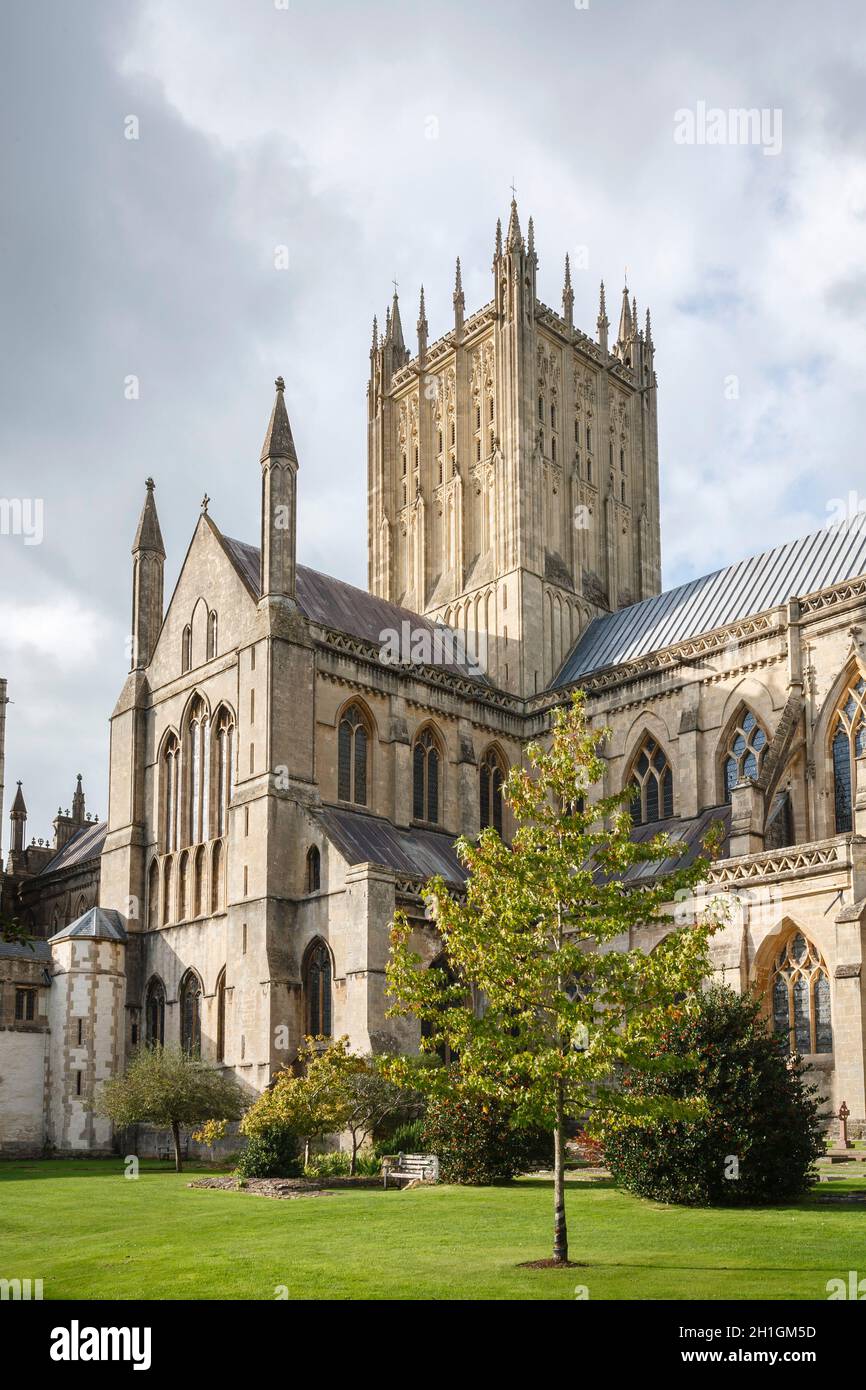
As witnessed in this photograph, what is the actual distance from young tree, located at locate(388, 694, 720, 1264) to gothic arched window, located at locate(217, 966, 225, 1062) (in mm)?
23151

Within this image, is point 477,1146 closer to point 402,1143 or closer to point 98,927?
point 402,1143

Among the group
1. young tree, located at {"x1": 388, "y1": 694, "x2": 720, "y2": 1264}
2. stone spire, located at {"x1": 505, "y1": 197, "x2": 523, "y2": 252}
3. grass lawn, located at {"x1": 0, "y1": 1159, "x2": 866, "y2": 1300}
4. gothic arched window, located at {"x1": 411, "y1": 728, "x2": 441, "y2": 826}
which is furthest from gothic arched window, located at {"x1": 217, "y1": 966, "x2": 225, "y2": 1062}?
stone spire, located at {"x1": 505, "y1": 197, "x2": 523, "y2": 252}

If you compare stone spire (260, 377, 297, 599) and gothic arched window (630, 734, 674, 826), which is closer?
stone spire (260, 377, 297, 599)

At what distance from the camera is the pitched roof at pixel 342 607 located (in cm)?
4797

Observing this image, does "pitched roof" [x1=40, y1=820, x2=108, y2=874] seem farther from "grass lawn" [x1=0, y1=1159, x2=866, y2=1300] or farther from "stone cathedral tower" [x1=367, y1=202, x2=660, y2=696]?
"grass lawn" [x1=0, y1=1159, x2=866, y2=1300]

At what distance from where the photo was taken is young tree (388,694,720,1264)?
19.3 meters

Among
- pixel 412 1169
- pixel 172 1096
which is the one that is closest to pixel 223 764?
pixel 172 1096

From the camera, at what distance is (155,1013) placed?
4706 cm

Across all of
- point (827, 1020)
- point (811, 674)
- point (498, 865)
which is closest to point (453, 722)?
point (811, 674)
